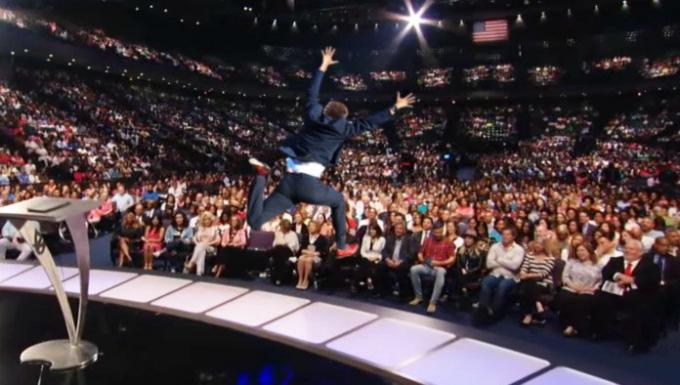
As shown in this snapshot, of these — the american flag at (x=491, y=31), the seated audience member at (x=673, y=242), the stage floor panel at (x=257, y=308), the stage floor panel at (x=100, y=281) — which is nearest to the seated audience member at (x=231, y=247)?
the stage floor panel at (x=100, y=281)

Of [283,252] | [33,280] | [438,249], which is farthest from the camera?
[283,252]

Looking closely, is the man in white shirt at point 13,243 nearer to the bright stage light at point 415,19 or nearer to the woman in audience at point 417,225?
the woman in audience at point 417,225

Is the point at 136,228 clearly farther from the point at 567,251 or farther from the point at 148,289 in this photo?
the point at 567,251

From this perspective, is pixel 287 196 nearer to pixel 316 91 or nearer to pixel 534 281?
pixel 316 91

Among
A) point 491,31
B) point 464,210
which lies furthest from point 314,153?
point 491,31

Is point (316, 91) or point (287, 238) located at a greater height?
point (316, 91)

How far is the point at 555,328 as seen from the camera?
5062 mm

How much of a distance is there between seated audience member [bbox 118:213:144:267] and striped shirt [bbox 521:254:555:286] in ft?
15.8

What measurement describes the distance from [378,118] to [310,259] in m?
3.16

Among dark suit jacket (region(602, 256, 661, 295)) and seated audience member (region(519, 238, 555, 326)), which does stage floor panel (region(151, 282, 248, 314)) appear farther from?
dark suit jacket (region(602, 256, 661, 295))

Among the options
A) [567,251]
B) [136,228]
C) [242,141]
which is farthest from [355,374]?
[242,141]

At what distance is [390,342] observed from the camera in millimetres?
3574

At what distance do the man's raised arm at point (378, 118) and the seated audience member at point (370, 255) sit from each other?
2902 millimetres

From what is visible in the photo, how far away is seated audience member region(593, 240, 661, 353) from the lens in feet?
14.6
